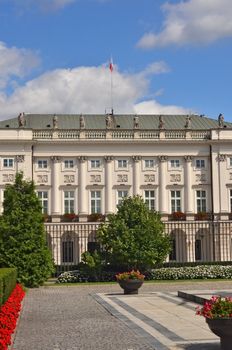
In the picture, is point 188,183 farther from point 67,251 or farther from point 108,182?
point 67,251

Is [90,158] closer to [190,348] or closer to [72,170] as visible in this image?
[72,170]

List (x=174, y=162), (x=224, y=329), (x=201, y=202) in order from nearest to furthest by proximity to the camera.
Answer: (x=224, y=329)
(x=201, y=202)
(x=174, y=162)

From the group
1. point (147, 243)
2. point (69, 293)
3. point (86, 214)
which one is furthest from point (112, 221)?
point (86, 214)

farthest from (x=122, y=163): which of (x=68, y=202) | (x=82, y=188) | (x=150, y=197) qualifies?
(x=68, y=202)

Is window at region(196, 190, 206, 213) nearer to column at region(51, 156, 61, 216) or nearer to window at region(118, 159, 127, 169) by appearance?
window at region(118, 159, 127, 169)

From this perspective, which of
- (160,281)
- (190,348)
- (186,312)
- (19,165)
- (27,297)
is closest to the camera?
(190,348)

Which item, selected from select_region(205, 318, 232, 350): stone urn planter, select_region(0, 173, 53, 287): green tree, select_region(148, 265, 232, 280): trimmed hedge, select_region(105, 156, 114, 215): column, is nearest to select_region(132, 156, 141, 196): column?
select_region(105, 156, 114, 215): column

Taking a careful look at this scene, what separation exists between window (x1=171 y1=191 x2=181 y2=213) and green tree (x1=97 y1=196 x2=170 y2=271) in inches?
846

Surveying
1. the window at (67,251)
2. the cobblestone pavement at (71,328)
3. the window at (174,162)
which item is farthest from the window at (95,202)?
the cobblestone pavement at (71,328)

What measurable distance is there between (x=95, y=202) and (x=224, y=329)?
54.2m

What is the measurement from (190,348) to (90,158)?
53.8m

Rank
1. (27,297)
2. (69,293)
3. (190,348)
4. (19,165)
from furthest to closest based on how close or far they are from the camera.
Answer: (19,165), (69,293), (27,297), (190,348)

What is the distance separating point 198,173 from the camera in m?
68.9

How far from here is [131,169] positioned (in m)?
68.5
